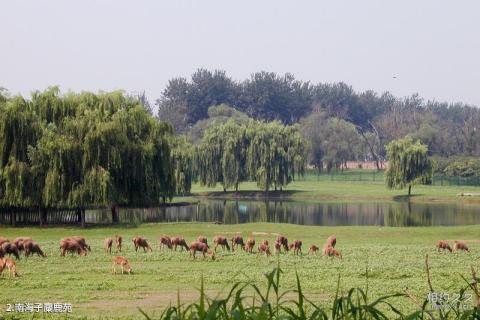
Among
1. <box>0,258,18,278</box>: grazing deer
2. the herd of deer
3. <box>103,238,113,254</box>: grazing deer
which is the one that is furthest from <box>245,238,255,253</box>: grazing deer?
<box>0,258,18,278</box>: grazing deer

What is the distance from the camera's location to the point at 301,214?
51.0m

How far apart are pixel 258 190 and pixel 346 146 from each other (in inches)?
1214

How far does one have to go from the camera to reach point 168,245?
26250 mm

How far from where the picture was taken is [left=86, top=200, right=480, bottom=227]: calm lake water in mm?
45312

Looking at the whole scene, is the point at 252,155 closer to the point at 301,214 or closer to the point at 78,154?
the point at 301,214

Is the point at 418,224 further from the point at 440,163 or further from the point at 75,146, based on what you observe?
the point at 440,163

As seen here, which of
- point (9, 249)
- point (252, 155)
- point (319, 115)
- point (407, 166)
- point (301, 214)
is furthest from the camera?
point (319, 115)

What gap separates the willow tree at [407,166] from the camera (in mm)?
66500

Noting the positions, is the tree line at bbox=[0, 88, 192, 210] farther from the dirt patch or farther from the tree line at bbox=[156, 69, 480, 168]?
the tree line at bbox=[156, 69, 480, 168]

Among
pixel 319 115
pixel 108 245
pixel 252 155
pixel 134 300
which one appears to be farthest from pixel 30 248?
pixel 319 115

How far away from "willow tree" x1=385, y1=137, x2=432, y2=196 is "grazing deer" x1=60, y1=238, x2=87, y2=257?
152ft

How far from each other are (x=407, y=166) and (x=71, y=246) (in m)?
47.1

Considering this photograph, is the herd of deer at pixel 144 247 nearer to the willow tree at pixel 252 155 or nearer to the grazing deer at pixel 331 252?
the grazing deer at pixel 331 252

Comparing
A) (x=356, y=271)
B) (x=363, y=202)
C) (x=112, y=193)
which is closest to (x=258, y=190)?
(x=363, y=202)
